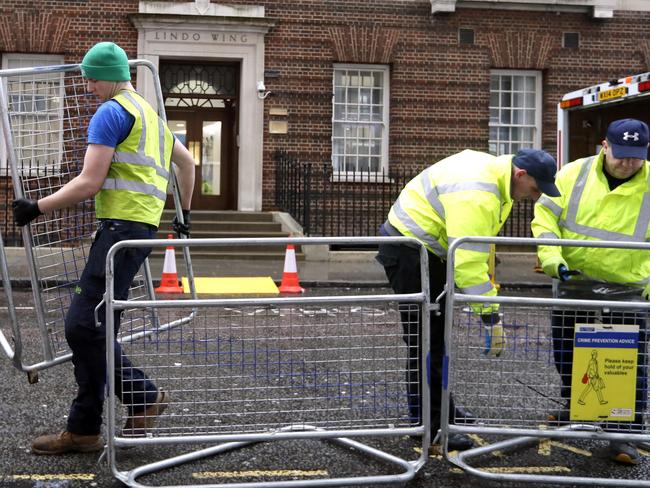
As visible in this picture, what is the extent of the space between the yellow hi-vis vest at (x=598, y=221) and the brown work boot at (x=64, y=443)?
262cm

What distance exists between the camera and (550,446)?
493 cm

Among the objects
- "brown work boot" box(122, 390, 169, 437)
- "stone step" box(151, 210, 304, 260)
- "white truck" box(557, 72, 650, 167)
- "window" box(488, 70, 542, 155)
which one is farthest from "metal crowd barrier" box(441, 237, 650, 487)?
"window" box(488, 70, 542, 155)

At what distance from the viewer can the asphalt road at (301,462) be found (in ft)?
14.0

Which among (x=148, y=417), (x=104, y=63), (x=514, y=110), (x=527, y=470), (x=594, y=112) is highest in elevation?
(x=514, y=110)

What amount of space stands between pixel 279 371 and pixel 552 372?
149cm

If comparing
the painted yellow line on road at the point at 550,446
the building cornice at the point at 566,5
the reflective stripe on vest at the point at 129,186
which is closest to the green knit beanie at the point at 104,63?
the reflective stripe on vest at the point at 129,186

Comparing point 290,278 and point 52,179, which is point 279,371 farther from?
point 290,278

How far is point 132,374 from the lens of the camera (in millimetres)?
4391

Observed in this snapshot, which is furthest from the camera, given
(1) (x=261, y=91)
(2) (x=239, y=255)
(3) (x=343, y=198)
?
(3) (x=343, y=198)

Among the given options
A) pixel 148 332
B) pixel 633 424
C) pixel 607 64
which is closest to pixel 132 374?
pixel 148 332

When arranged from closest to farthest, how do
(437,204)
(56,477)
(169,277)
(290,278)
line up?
(56,477) < (437,204) < (169,277) < (290,278)

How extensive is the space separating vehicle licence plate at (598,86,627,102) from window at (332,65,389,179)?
647 cm

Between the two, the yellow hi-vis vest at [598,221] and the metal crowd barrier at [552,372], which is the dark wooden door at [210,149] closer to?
the yellow hi-vis vest at [598,221]

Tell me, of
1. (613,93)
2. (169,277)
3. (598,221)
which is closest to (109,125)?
(598,221)
